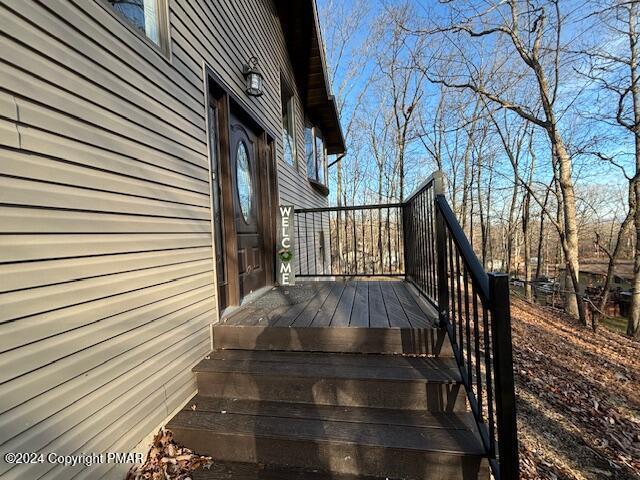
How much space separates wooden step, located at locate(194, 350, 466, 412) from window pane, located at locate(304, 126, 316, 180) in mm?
5064

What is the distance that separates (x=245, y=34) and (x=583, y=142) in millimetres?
10729

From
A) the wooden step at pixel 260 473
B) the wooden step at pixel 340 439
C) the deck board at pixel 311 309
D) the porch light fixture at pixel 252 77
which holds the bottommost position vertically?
the wooden step at pixel 260 473

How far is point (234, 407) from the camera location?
6.08 ft

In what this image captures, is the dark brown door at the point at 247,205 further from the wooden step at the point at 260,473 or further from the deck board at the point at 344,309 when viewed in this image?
the wooden step at the point at 260,473

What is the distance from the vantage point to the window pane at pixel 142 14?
5.59 ft

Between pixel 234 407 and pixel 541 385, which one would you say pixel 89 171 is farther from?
pixel 541 385

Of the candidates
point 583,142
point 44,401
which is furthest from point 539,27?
point 44,401

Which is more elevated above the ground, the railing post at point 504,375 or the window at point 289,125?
the window at point 289,125

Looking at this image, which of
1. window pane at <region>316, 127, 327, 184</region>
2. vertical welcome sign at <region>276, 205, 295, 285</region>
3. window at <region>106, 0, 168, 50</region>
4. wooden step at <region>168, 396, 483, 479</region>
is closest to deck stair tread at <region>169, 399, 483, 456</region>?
wooden step at <region>168, 396, 483, 479</region>

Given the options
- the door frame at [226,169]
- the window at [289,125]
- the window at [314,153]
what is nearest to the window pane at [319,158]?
the window at [314,153]

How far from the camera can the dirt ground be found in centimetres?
241

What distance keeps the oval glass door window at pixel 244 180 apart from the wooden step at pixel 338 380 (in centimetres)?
160

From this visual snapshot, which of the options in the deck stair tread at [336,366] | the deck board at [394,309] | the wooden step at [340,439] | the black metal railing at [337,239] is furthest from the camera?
the black metal railing at [337,239]

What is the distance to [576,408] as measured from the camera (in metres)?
3.40
